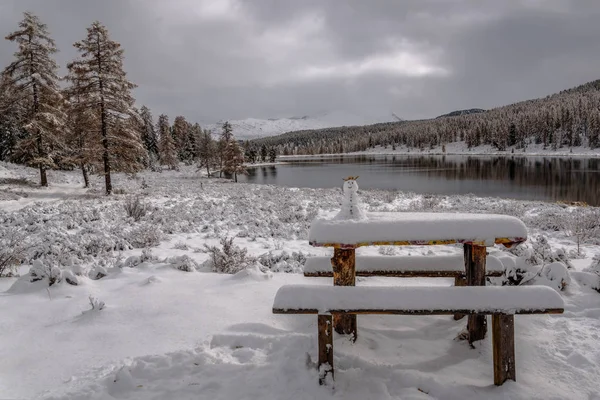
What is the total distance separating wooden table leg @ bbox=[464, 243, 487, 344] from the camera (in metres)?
3.79

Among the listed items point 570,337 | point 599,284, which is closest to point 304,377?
point 570,337

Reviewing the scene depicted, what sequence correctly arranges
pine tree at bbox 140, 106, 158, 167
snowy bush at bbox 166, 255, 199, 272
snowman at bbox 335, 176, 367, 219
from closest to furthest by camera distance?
snowman at bbox 335, 176, 367, 219 → snowy bush at bbox 166, 255, 199, 272 → pine tree at bbox 140, 106, 158, 167

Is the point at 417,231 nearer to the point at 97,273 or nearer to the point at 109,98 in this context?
the point at 97,273

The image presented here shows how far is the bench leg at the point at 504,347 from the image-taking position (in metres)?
3.11

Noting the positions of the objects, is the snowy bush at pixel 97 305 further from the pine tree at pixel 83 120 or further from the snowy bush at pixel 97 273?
the pine tree at pixel 83 120

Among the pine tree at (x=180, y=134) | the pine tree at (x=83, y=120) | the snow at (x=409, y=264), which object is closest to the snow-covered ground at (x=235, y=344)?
the snow at (x=409, y=264)

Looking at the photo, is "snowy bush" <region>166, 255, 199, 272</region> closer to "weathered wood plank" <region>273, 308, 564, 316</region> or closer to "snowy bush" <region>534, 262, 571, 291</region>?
"weathered wood plank" <region>273, 308, 564, 316</region>

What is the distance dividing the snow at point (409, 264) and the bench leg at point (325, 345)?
52.7 inches

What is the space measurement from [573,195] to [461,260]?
93.4 ft

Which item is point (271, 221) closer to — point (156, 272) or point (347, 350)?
point (156, 272)

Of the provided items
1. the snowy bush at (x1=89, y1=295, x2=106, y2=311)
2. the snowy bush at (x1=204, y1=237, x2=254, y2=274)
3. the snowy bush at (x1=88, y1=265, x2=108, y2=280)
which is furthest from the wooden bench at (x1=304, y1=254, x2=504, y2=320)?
the snowy bush at (x1=88, y1=265, x2=108, y2=280)

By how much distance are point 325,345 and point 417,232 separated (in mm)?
1432

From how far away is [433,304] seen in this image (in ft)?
10.2

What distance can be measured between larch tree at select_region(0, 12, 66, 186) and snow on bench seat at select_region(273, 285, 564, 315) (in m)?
25.2
